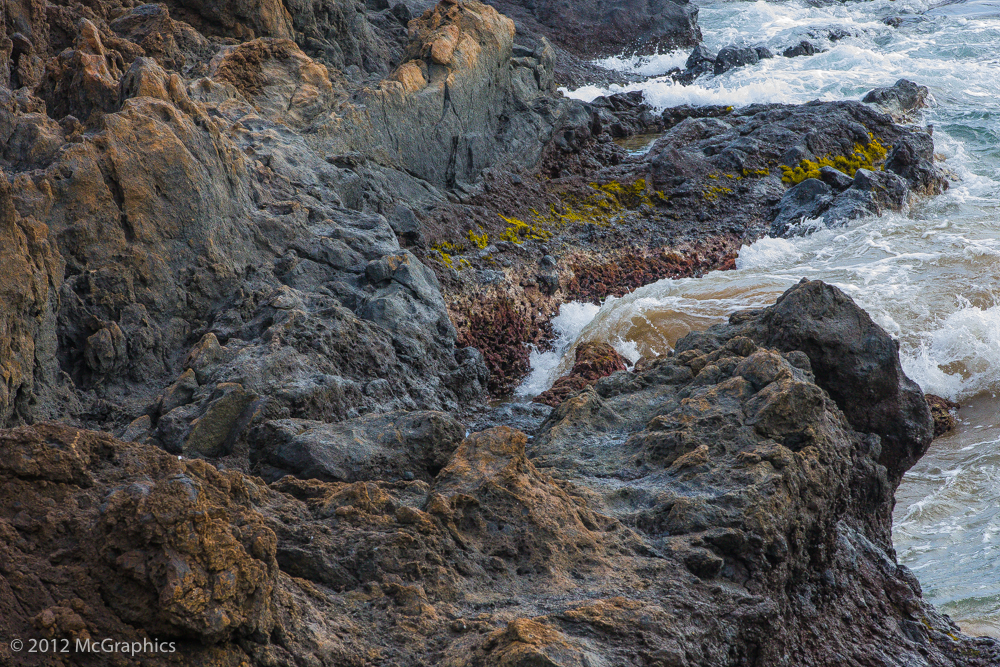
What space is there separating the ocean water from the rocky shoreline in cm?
74

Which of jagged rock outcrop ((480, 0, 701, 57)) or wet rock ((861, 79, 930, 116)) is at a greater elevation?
jagged rock outcrop ((480, 0, 701, 57))

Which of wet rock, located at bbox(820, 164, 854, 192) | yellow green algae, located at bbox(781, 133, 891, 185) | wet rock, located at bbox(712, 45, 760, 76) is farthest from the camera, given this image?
wet rock, located at bbox(712, 45, 760, 76)

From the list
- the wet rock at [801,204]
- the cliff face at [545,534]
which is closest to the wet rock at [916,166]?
the wet rock at [801,204]

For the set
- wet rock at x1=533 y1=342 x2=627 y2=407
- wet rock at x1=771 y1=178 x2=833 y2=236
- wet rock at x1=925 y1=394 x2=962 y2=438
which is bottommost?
wet rock at x1=925 y1=394 x2=962 y2=438

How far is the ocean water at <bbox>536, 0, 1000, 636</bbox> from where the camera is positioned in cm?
731

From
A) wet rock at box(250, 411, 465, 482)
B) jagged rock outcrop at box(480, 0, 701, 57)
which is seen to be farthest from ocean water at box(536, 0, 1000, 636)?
wet rock at box(250, 411, 465, 482)

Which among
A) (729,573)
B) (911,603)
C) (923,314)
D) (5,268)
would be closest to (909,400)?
(911,603)

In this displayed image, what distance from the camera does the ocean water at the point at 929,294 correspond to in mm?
7312

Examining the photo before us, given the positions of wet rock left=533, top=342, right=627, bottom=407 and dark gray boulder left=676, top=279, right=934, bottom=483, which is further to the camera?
wet rock left=533, top=342, right=627, bottom=407

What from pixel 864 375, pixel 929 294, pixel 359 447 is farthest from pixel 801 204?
pixel 359 447

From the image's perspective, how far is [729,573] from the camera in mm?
4031

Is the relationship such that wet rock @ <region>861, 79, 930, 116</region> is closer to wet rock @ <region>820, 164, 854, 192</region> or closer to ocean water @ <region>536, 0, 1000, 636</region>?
ocean water @ <region>536, 0, 1000, 636</region>

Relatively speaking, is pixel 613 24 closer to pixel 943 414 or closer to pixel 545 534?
pixel 943 414

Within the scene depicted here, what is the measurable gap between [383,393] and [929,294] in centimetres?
892
